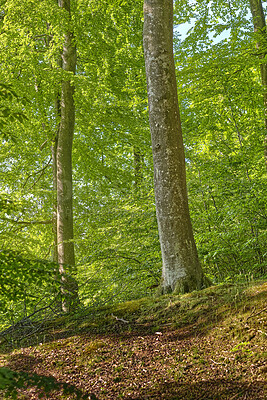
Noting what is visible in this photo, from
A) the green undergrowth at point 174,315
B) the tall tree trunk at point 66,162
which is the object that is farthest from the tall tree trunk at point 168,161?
the tall tree trunk at point 66,162

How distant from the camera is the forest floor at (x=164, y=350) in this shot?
2.59 m

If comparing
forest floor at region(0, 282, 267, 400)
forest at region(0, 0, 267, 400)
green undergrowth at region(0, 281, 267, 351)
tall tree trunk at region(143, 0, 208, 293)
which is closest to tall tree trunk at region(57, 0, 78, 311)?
forest at region(0, 0, 267, 400)

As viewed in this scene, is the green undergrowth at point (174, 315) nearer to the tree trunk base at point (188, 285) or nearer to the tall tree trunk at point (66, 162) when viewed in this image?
the tree trunk base at point (188, 285)

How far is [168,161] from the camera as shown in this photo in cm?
450

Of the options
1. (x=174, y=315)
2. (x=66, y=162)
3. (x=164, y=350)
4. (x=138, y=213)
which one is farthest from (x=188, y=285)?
(x=66, y=162)

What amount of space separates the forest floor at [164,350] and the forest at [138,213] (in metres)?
0.02

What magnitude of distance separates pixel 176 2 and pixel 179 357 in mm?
12170

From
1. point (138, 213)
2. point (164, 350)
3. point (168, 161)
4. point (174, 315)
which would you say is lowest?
point (164, 350)

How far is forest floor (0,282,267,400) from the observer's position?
8.49 feet

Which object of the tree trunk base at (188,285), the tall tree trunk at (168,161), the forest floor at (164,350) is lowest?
the forest floor at (164,350)

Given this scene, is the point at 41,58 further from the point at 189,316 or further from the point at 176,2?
the point at 189,316

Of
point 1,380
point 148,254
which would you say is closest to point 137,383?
point 1,380

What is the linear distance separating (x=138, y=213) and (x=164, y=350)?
400cm

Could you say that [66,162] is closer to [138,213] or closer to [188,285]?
[138,213]
